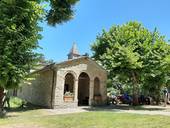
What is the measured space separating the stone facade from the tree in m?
1.62

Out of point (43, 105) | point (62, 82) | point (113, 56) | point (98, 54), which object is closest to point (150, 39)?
point (113, 56)

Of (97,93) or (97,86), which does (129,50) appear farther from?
(97,93)

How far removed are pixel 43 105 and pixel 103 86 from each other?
6713 mm

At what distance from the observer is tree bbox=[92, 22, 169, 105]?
82.4ft

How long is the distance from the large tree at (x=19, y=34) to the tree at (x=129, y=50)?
8789mm

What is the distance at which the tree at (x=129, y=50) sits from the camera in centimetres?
2512

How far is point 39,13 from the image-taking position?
692 inches

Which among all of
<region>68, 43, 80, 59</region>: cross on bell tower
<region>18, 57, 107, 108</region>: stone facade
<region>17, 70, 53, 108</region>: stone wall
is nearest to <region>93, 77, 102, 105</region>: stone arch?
<region>18, 57, 107, 108</region>: stone facade

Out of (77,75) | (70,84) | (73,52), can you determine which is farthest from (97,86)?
(73,52)

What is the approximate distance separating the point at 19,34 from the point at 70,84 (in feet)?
46.7

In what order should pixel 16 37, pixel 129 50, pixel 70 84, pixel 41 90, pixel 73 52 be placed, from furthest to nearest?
pixel 73 52
pixel 70 84
pixel 41 90
pixel 129 50
pixel 16 37

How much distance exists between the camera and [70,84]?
30.9 m

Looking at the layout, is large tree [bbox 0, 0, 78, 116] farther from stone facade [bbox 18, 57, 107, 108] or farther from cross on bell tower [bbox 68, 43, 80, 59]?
cross on bell tower [bbox 68, 43, 80, 59]

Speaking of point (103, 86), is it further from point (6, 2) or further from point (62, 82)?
point (6, 2)
